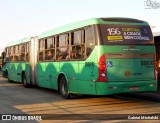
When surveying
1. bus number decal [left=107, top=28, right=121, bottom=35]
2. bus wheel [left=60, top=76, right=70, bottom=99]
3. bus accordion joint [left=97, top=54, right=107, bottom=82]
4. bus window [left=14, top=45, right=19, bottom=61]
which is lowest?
bus wheel [left=60, top=76, right=70, bottom=99]

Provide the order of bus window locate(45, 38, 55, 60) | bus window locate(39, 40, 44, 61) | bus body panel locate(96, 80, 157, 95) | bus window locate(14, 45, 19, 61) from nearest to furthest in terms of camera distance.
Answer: bus body panel locate(96, 80, 157, 95) → bus window locate(45, 38, 55, 60) → bus window locate(39, 40, 44, 61) → bus window locate(14, 45, 19, 61)

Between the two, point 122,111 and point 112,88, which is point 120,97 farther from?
point 122,111

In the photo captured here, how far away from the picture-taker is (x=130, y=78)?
41.9 ft

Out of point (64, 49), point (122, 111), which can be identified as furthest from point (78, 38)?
point (122, 111)

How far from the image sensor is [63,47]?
1527cm

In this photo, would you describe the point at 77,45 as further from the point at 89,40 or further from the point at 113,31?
the point at 113,31

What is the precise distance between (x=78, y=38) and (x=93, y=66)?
1646mm

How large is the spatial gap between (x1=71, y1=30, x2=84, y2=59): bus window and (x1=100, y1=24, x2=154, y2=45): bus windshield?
1173mm

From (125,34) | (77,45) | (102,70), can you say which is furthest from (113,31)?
(77,45)

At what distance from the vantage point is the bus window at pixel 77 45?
534 inches

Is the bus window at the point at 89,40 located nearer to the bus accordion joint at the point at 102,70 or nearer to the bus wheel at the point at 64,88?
the bus accordion joint at the point at 102,70

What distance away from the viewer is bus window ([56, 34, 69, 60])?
15.0 metres

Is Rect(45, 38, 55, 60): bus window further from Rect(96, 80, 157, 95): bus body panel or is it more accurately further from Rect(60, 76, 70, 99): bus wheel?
Rect(96, 80, 157, 95): bus body panel

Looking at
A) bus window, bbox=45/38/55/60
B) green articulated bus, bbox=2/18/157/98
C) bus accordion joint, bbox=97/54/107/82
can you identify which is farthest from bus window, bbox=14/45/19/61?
bus accordion joint, bbox=97/54/107/82
